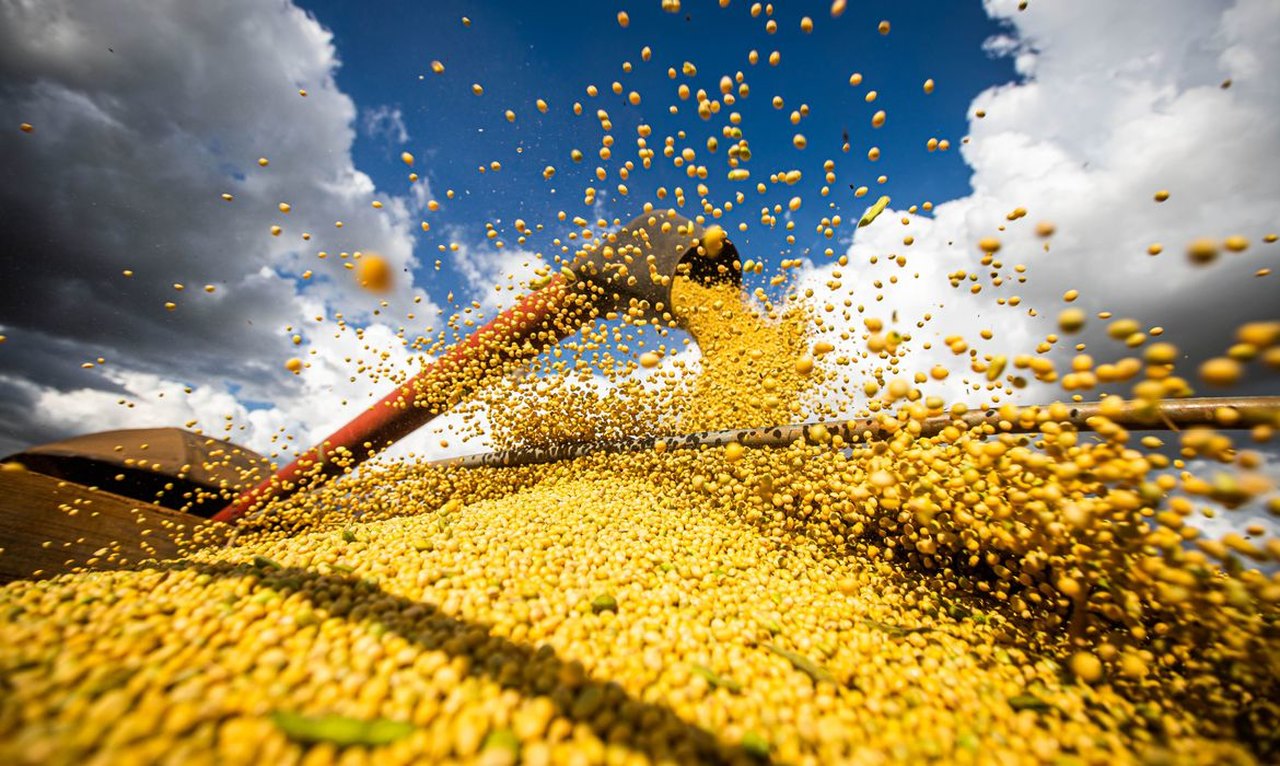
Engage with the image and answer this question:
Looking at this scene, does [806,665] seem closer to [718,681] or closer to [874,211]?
[718,681]

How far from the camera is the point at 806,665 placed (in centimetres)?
176

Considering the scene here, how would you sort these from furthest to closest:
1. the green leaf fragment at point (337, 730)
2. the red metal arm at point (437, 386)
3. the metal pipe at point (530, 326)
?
the red metal arm at point (437, 386)
the metal pipe at point (530, 326)
the green leaf fragment at point (337, 730)

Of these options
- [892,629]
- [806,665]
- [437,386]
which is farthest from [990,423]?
[437,386]

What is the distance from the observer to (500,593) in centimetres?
202

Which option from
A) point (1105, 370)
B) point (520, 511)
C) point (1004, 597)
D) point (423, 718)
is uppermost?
point (1105, 370)

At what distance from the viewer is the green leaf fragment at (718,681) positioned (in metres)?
1.59

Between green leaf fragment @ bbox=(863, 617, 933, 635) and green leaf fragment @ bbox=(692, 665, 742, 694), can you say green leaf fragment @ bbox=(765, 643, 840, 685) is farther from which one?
green leaf fragment @ bbox=(863, 617, 933, 635)

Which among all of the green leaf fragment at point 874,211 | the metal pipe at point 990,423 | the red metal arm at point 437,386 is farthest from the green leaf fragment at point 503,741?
the red metal arm at point 437,386

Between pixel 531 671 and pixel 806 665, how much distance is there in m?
1.10

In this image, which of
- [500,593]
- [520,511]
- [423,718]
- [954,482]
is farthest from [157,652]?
[954,482]

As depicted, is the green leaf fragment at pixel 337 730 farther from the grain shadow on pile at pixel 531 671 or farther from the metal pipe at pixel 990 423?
the metal pipe at pixel 990 423

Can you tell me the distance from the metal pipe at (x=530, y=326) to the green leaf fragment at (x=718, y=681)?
3.74 meters

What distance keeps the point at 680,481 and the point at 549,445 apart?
184 centimetres

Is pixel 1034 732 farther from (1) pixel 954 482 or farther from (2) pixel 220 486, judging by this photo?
(2) pixel 220 486
